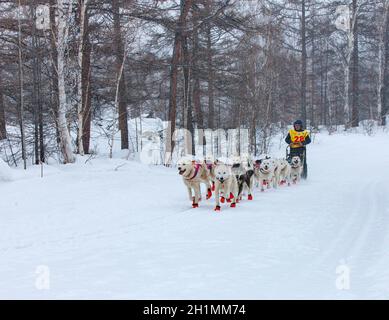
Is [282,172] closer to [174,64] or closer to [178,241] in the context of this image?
[174,64]

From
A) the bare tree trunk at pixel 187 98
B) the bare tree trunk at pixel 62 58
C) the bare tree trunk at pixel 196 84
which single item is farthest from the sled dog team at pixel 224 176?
the bare tree trunk at pixel 196 84

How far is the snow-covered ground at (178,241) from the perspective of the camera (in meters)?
3.93

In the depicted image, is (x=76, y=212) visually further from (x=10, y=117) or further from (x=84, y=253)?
(x=10, y=117)

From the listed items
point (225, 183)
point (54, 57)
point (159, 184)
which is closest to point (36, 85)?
point (54, 57)

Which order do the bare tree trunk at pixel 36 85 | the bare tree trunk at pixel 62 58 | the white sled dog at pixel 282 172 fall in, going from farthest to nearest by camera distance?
1. the bare tree trunk at pixel 36 85
2. the white sled dog at pixel 282 172
3. the bare tree trunk at pixel 62 58

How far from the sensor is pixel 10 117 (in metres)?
15.5

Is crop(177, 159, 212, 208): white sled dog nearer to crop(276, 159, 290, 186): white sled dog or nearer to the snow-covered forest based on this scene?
the snow-covered forest

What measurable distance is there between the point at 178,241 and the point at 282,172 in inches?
259

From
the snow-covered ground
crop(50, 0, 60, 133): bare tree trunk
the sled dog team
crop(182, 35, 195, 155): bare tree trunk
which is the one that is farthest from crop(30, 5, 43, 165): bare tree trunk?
the sled dog team

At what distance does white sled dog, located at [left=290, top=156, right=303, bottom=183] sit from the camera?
12094mm

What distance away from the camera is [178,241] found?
18.3 ft

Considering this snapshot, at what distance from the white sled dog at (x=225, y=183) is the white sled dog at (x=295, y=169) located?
4115 mm

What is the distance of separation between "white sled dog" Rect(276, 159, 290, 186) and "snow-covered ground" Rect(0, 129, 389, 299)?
661mm

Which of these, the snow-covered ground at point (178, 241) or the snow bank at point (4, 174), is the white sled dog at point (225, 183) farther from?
the snow bank at point (4, 174)
